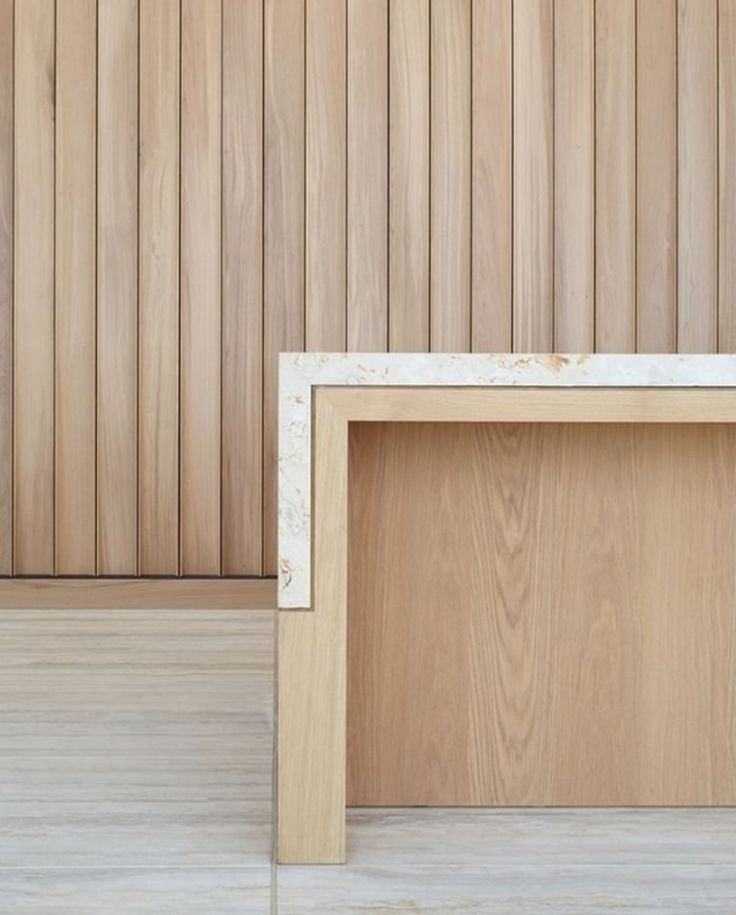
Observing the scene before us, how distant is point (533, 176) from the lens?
121 inches

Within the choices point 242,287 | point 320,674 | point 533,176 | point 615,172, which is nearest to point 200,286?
point 242,287

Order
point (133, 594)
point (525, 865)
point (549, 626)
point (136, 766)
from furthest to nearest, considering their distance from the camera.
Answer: point (133, 594), point (136, 766), point (549, 626), point (525, 865)

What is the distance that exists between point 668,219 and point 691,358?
1909 mm

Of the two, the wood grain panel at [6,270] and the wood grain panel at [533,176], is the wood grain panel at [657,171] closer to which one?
the wood grain panel at [533,176]

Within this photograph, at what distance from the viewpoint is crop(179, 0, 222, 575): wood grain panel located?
120 inches

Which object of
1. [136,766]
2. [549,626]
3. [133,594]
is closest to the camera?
[549,626]

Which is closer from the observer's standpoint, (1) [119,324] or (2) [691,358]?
(2) [691,358]

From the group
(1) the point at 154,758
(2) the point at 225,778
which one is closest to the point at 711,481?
(2) the point at 225,778

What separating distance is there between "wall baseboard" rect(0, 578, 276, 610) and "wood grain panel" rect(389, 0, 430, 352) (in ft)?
2.82

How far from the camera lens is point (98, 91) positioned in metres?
3.05

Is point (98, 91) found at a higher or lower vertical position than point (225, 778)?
higher

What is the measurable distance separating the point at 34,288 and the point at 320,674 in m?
2.13

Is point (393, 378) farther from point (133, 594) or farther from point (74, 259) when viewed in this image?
point (74, 259)

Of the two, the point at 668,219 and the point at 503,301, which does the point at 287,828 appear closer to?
the point at 503,301
